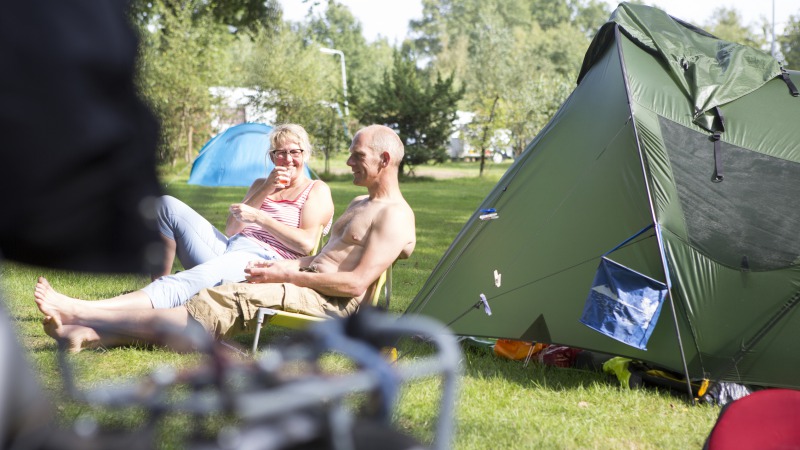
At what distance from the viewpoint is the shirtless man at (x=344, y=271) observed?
446 centimetres

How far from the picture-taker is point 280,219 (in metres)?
5.32

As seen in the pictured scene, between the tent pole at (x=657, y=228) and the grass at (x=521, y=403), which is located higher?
the tent pole at (x=657, y=228)

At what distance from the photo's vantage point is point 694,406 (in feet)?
12.7

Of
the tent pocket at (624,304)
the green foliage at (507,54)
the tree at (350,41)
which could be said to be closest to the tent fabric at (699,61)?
the tent pocket at (624,304)

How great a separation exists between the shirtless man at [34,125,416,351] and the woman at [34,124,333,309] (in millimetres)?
341

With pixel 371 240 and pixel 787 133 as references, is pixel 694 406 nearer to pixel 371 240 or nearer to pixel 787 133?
pixel 787 133

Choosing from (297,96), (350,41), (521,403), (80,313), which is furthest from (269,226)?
(350,41)

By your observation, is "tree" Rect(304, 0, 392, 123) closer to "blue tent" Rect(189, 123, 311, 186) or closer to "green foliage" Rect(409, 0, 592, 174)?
"green foliage" Rect(409, 0, 592, 174)

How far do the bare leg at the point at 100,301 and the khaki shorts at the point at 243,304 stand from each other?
10.7 inches

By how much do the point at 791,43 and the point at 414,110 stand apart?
872 inches

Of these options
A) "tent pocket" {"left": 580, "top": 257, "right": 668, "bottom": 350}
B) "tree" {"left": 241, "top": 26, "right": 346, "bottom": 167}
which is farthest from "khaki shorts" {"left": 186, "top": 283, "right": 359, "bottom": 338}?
"tree" {"left": 241, "top": 26, "right": 346, "bottom": 167}

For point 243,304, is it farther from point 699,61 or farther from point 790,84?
point 790,84

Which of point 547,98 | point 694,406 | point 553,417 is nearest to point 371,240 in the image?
point 553,417

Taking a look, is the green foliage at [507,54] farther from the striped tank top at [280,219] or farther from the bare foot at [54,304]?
the bare foot at [54,304]
